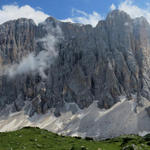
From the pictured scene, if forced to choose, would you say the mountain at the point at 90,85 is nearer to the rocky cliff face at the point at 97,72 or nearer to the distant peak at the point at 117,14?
the rocky cliff face at the point at 97,72

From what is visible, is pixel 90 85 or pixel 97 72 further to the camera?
pixel 90 85

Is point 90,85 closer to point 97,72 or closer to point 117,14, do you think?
point 97,72

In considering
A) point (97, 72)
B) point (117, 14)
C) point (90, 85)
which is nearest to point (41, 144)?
point (90, 85)

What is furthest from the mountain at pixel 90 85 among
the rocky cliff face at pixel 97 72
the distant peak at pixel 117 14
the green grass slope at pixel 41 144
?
the green grass slope at pixel 41 144

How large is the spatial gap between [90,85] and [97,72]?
10.3 metres

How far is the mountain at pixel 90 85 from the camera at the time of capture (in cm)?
13750

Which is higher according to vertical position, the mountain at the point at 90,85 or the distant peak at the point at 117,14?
the distant peak at the point at 117,14

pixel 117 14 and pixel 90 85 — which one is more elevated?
pixel 117 14

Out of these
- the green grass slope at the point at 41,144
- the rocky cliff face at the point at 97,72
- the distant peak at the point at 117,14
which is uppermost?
the distant peak at the point at 117,14

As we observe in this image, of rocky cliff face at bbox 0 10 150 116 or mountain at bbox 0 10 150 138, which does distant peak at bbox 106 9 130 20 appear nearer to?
rocky cliff face at bbox 0 10 150 116

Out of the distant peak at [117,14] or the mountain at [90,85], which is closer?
the mountain at [90,85]

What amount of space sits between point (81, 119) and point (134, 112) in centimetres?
3436

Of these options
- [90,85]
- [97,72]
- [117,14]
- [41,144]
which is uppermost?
[117,14]

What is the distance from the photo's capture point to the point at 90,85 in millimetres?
159875
